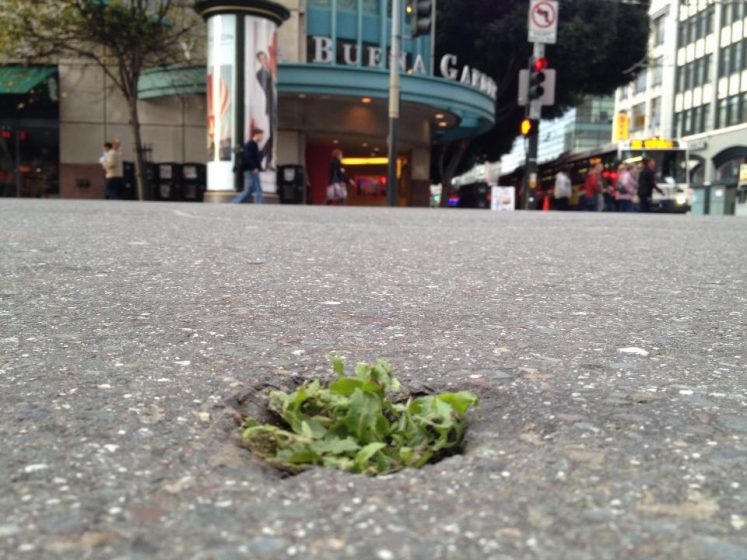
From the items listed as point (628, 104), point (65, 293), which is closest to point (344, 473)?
point (65, 293)

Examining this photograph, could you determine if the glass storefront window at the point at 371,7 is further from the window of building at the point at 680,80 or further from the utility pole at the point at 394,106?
the window of building at the point at 680,80

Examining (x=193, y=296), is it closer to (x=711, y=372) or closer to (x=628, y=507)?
(x=711, y=372)

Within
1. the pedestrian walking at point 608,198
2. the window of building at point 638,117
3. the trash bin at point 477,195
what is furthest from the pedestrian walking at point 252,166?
the window of building at point 638,117

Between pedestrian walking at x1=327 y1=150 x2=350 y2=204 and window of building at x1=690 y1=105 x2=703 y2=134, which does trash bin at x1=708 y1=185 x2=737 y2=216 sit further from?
pedestrian walking at x1=327 y1=150 x2=350 y2=204

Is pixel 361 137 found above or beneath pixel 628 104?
beneath

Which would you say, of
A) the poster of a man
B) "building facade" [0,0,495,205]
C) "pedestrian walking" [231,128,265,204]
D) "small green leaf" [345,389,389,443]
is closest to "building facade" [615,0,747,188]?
"building facade" [0,0,495,205]
